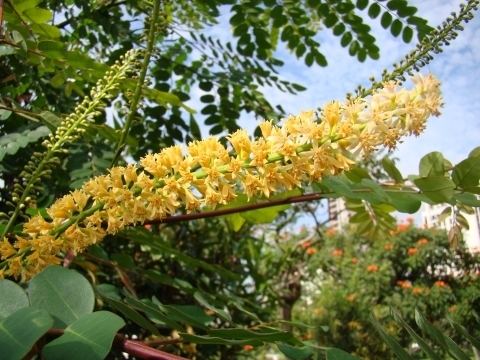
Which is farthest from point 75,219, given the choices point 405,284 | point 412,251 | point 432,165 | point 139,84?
point 412,251

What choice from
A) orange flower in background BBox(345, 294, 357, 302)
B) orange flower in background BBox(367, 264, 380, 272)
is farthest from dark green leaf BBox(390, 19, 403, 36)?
orange flower in background BBox(367, 264, 380, 272)

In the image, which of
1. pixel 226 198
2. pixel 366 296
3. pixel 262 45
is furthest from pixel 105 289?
pixel 366 296

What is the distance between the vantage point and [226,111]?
220cm

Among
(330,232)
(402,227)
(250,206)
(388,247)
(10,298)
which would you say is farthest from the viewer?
(330,232)

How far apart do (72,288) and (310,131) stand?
41 cm

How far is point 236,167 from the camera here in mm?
799

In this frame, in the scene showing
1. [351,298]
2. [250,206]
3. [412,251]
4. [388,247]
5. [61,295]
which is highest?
[61,295]

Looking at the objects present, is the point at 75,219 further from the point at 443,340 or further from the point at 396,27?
the point at 396,27

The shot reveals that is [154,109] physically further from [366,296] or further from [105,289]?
[366,296]

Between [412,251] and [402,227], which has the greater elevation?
[402,227]

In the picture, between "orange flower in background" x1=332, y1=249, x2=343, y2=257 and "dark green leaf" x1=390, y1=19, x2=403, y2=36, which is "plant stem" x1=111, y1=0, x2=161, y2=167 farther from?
"orange flower in background" x1=332, y1=249, x2=343, y2=257

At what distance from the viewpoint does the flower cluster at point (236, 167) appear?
2.62 feet

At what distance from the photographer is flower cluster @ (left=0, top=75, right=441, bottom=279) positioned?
0.80 m

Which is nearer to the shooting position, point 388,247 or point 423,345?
point 423,345
